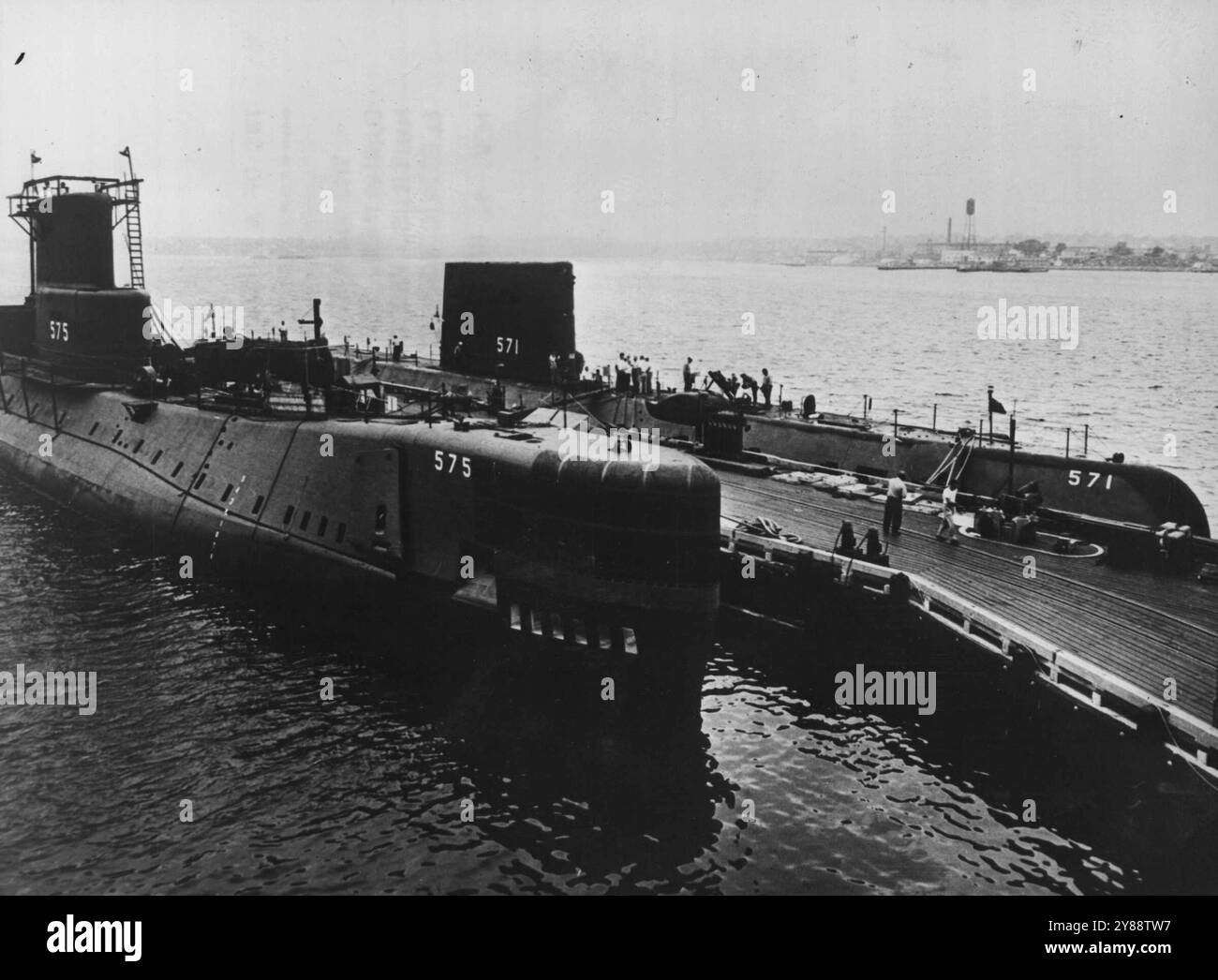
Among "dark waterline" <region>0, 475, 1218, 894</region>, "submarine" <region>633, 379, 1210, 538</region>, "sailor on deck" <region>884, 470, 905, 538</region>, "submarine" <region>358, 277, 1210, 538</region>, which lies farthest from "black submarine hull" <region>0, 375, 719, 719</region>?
"submarine" <region>633, 379, 1210, 538</region>

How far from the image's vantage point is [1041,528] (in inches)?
1077

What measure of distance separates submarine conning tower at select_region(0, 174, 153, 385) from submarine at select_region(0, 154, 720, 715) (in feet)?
0.24

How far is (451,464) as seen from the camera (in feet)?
76.0

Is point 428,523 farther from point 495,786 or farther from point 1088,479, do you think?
point 1088,479

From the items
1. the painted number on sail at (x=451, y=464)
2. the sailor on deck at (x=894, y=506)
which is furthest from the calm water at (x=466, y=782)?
the sailor on deck at (x=894, y=506)

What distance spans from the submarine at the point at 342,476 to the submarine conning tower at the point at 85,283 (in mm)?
74

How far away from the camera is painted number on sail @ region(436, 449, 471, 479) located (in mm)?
22719

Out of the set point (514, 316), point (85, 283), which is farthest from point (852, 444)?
point (85, 283)

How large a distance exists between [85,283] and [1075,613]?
35.7 meters

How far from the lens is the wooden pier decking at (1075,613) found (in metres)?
16.6

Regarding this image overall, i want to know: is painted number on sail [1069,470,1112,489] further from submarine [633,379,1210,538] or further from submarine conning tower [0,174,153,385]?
submarine conning tower [0,174,153,385]

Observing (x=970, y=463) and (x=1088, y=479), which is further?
(x=970, y=463)

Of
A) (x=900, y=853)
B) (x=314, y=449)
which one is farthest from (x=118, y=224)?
(x=900, y=853)

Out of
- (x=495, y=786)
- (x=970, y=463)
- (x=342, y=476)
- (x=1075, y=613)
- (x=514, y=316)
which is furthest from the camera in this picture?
(x=514, y=316)
